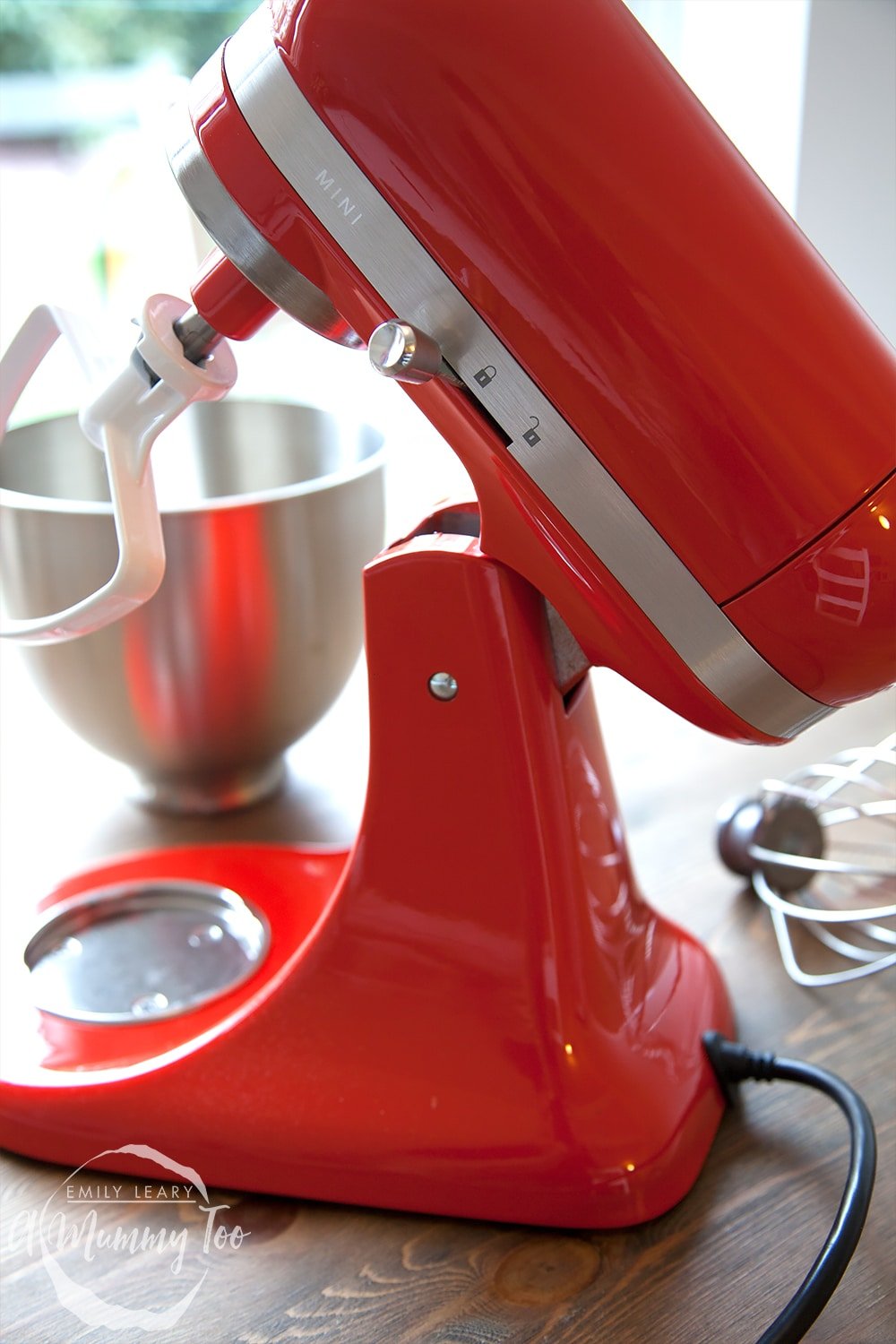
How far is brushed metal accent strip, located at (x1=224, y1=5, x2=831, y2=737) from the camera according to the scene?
0.38 metres

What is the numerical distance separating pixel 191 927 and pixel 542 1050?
0.20 meters

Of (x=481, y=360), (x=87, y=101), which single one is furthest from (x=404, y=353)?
(x=87, y=101)

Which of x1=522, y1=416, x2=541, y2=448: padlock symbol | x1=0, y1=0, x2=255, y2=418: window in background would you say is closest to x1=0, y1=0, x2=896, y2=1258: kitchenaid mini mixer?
x1=522, y1=416, x2=541, y2=448: padlock symbol

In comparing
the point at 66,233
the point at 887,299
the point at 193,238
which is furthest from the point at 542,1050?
the point at 66,233

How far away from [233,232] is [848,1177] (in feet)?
1.25

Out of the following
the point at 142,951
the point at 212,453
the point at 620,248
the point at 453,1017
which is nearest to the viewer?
the point at 620,248

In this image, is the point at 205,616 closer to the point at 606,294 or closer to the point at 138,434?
the point at 138,434

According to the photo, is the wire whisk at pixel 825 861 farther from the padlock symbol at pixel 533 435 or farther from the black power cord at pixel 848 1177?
the padlock symbol at pixel 533 435

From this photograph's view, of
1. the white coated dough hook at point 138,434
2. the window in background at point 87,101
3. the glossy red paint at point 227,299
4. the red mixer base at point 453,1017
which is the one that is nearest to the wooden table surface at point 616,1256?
the red mixer base at point 453,1017

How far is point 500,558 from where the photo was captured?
0.43 m

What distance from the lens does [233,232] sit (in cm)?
41

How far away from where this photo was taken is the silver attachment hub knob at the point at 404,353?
373mm

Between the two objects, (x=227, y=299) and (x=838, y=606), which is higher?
(x=227, y=299)

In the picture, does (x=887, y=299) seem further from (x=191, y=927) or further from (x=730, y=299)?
(x=191, y=927)
